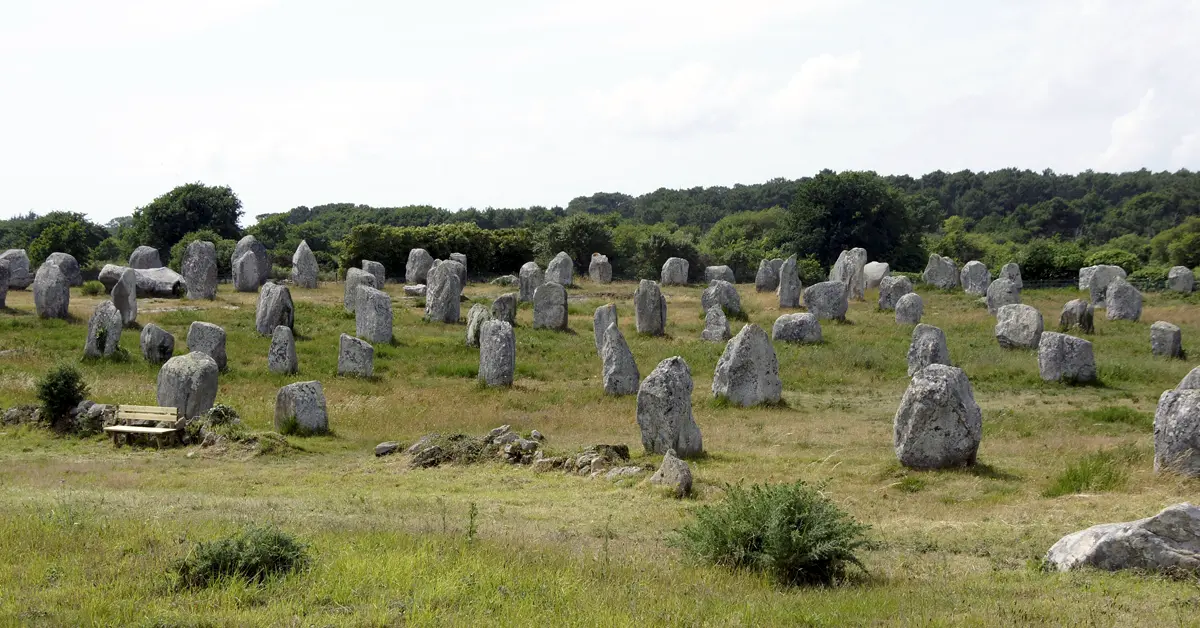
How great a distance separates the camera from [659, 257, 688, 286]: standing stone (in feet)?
183

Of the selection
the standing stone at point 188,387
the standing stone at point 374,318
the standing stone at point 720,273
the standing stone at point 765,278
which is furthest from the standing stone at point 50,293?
the standing stone at point 720,273

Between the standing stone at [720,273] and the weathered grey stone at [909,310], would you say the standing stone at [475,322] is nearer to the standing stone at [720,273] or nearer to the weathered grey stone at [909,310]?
the weathered grey stone at [909,310]

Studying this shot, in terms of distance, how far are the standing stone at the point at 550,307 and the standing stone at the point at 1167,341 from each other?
18.3 metres

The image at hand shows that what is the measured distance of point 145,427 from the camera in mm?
19641

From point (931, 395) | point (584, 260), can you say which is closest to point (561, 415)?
point (931, 395)

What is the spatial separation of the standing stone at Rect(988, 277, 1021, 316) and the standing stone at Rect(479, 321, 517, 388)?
2355cm

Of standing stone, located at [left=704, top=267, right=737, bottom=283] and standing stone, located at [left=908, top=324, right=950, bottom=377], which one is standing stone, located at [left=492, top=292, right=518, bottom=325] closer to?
standing stone, located at [left=908, top=324, right=950, bottom=377]

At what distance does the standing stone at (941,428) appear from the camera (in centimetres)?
1630

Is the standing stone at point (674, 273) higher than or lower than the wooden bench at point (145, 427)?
higher

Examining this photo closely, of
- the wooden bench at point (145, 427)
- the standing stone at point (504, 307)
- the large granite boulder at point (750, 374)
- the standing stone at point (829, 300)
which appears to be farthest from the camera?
the standing stone at point (829, 300)

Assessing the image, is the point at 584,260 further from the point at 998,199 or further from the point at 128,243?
the point at 998,199

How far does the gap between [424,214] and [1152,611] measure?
332 feet

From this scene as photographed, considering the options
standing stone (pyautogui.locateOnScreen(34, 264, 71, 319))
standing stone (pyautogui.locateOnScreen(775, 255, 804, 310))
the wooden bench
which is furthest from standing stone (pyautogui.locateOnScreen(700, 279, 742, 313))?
the wooden bench

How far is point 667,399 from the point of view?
59.9 feet
